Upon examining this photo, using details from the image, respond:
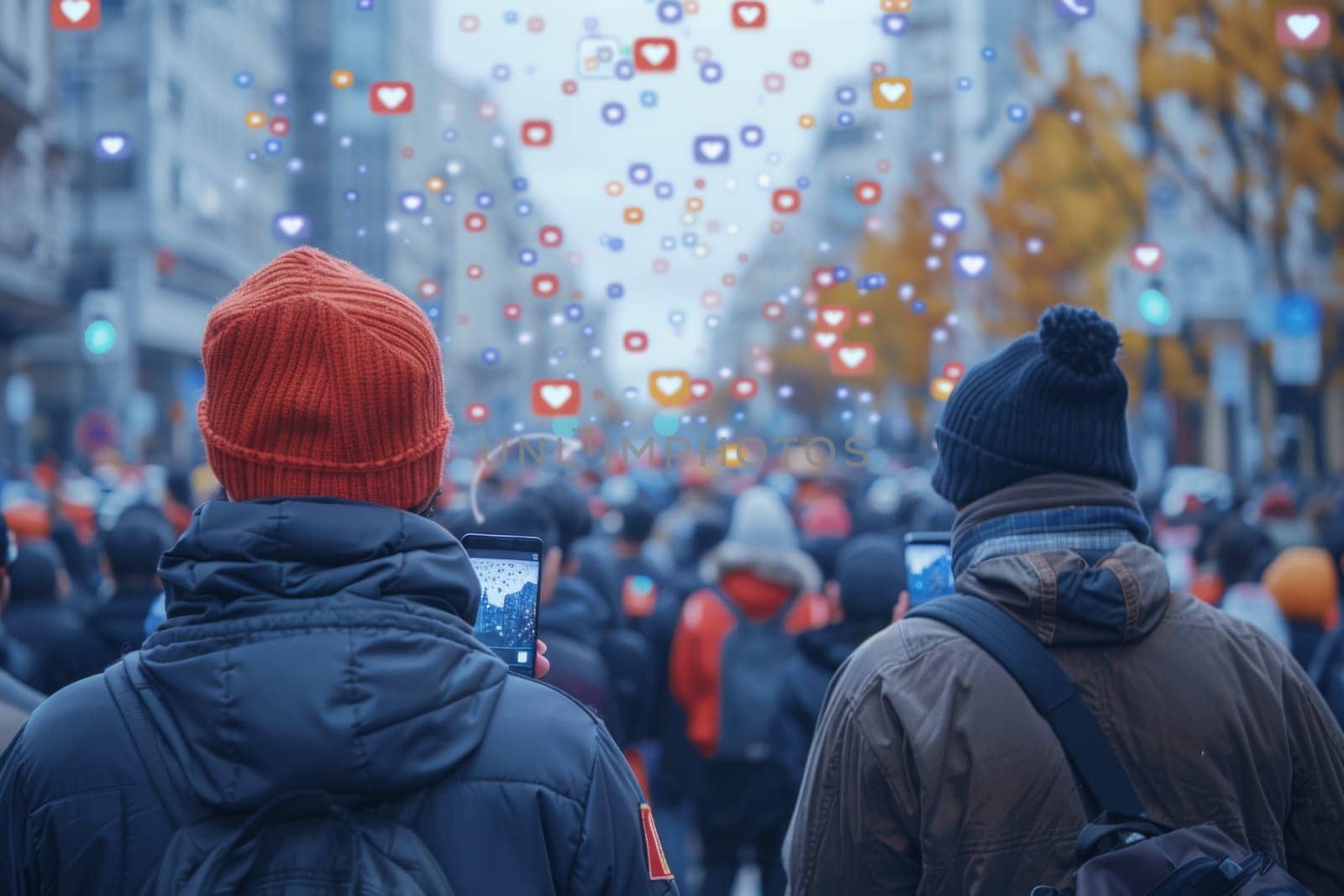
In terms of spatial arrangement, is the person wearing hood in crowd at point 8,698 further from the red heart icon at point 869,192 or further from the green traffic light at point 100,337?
the red heart icon at point 869,192

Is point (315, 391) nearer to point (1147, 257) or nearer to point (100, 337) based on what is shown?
point (100, 337)

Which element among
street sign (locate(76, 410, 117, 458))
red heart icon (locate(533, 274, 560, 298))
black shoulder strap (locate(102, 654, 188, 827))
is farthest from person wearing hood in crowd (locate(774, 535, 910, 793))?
street sign (locate(76, 410, 117, 458))

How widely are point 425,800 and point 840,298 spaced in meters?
5.95

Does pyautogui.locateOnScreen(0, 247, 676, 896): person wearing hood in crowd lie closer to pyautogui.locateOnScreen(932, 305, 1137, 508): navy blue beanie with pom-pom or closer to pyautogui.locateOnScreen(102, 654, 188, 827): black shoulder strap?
pyautogui.locateOnScreen(102, 654, 188, 827): black shoulder strap

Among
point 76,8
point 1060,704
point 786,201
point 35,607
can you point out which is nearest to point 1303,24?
point 786,201

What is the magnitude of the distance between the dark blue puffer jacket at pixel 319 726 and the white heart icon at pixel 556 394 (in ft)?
11.1

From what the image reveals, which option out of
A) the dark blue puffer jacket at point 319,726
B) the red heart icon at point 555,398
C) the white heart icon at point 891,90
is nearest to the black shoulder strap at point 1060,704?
the dark blue puffer jacket at point 319,726

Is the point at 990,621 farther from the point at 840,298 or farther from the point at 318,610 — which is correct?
the point at 840,298

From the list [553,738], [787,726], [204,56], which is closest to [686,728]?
[787,726]

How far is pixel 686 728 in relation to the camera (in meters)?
6.17

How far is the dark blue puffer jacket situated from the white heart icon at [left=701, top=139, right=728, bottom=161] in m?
4.19

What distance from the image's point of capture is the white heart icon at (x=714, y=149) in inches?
226

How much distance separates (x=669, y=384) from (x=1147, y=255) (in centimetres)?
208

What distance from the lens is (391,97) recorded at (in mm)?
5566
